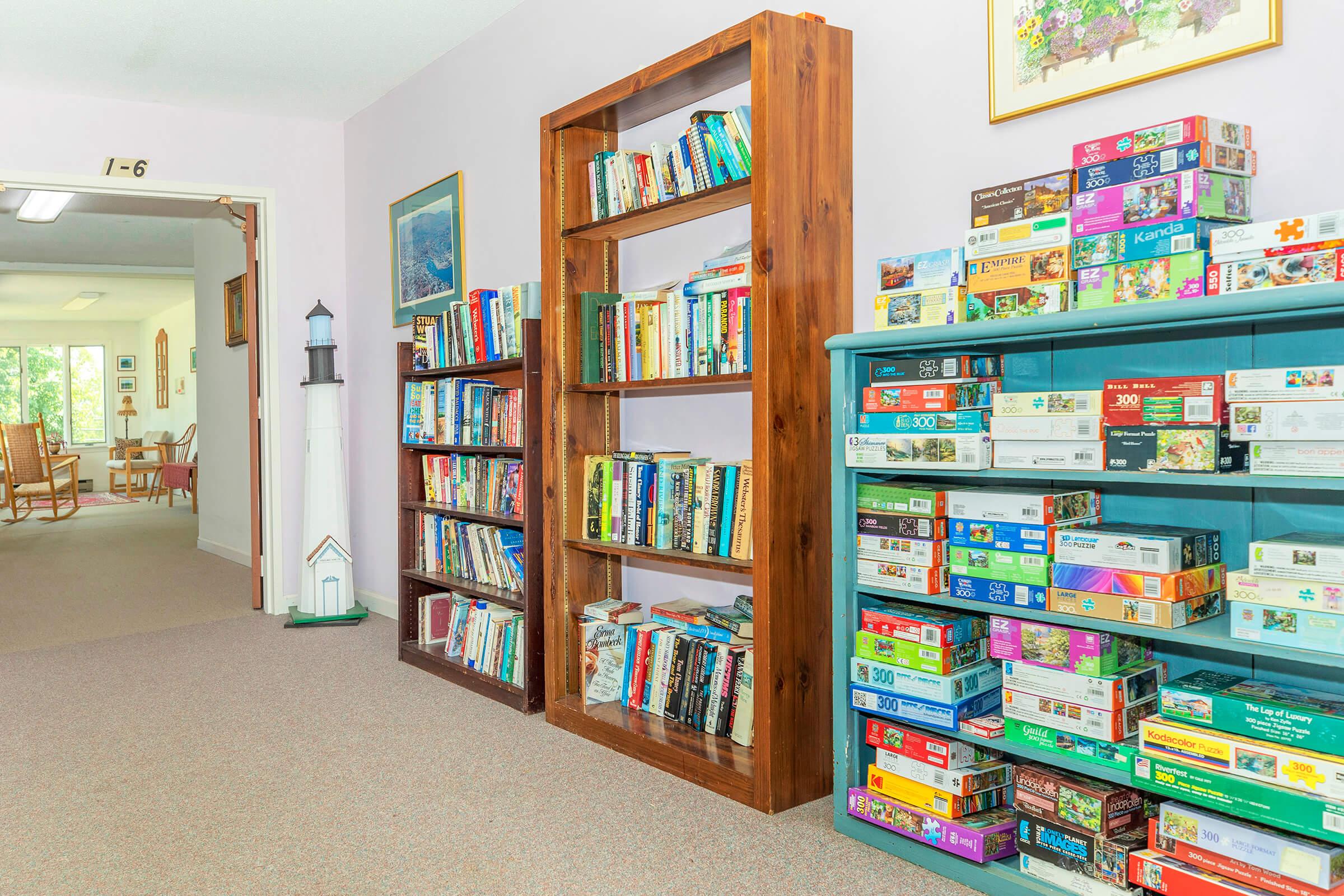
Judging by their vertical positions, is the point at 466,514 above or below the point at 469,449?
below

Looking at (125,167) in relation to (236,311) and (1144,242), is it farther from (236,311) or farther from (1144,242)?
(1144,242)

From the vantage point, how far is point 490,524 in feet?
12.9

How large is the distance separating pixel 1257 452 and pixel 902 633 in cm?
83

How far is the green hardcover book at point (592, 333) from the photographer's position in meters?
3.10

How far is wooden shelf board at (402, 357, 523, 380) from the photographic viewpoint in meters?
3.44

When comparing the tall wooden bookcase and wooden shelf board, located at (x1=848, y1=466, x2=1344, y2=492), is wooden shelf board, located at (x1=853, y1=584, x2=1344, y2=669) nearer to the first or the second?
wooden shelf board, located at (x1=848, y1=466, x2=1344, y2=492)

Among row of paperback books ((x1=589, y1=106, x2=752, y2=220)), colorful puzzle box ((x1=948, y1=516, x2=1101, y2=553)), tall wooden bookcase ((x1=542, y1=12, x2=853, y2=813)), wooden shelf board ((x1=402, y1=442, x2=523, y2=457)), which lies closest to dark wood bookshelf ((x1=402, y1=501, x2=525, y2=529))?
wooden shelf board ((x1=402, y1=442, x2=523, y2=457))

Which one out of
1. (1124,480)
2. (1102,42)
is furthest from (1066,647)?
(1102,42)

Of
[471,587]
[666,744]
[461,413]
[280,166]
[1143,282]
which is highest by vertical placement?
[280,166]

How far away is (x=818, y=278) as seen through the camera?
2.55 metres

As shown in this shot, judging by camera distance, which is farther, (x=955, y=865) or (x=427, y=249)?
(x=427, y=249)

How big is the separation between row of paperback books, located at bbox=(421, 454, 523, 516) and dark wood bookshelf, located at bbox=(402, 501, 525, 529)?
0.02 metres

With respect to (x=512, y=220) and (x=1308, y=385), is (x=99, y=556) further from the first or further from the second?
(x=1308, y=385)

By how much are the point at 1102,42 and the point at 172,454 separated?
44.3 ft
